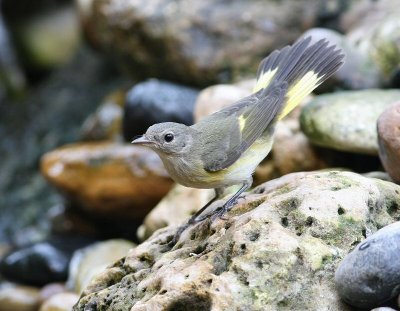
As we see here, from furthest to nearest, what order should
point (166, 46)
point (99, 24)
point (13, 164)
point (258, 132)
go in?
point (13, 164), point (99, 24), point (166, 46), point (258, 132)

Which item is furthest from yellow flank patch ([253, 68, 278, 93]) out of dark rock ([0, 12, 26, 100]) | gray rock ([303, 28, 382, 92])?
dark rock ([0, 12, 26, 100])

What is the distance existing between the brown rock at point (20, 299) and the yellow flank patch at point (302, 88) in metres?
3.87

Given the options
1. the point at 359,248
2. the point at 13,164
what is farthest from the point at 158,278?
the point at 13,164

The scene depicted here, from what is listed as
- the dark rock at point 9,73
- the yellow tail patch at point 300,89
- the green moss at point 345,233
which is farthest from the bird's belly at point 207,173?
the dark rock at point 9,73

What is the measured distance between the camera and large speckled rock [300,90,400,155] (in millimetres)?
5535

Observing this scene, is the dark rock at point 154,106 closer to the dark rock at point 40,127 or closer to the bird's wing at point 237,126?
the dark rock at point 40,127

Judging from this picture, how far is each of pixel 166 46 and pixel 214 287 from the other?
19.3 ft

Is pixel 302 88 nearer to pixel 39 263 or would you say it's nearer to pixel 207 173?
pixel 207 173

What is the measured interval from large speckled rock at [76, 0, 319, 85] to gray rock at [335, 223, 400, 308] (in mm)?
5589

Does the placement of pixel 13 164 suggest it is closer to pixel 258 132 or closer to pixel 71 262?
pixel 71 262

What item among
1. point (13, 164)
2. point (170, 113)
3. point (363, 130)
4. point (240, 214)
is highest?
point (240, 214)

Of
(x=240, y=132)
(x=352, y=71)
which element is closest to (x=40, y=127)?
(x=352, y=71)

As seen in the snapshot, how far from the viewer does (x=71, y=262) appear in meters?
7.66

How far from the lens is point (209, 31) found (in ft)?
28.5
